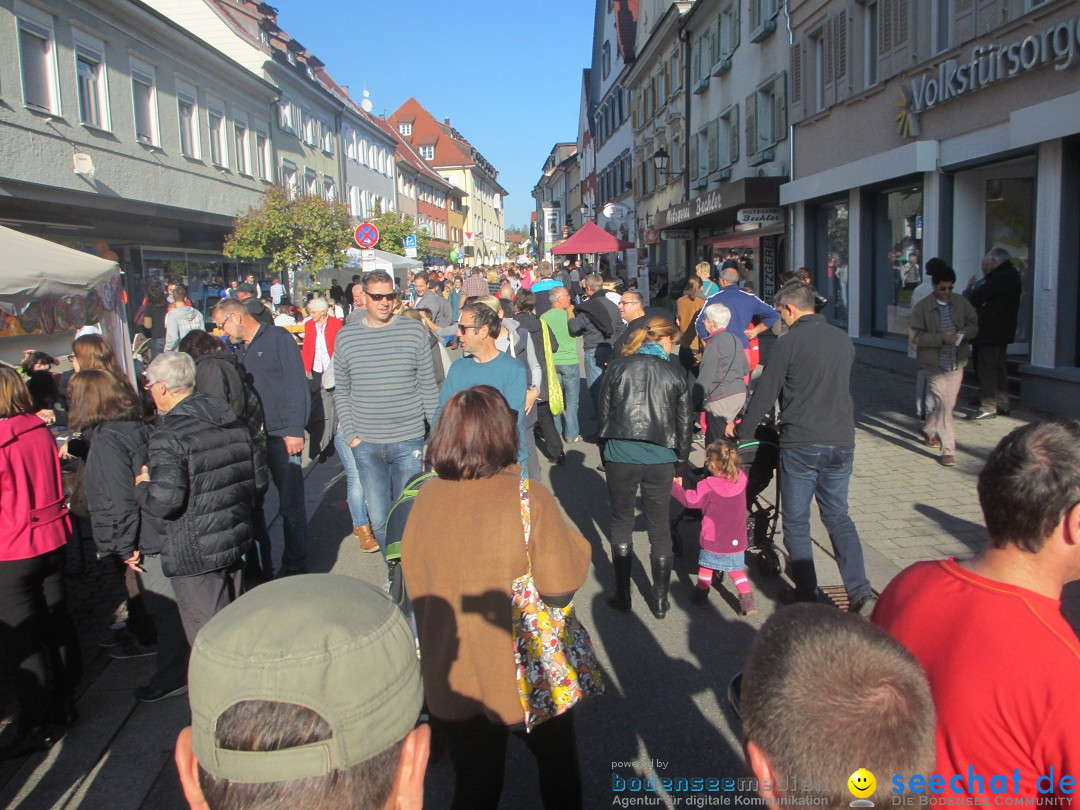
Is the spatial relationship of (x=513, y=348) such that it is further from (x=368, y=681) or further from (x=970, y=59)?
(x=970, y=59)

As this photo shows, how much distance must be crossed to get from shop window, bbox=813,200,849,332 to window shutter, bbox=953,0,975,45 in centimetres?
519

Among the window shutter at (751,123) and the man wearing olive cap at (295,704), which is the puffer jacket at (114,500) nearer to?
the man wearing olive cap at (295,704)

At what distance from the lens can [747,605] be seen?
16.6 feet

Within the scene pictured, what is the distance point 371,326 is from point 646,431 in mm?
1854

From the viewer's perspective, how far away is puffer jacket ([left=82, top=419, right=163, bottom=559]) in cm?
416

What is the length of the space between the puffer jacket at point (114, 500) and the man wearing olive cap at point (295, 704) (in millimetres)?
3144

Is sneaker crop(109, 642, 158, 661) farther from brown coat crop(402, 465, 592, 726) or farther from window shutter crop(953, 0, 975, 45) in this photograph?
window shutter crop(953, 0, 975, 45)

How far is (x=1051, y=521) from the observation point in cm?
186

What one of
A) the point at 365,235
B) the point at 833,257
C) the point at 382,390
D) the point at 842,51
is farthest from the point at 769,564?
the point at 365,235

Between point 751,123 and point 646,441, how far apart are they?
733 inches

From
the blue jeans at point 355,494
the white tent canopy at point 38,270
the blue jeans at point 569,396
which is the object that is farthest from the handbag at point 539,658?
the blue jeans at point 569,396

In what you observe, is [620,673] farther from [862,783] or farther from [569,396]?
[569,396]

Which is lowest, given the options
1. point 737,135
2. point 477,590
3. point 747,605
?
point 747,605

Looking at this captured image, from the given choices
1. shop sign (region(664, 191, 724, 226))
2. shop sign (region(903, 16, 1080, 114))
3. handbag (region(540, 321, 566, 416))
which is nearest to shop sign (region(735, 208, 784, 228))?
shop sign (region(664, 191, 724, 226))
